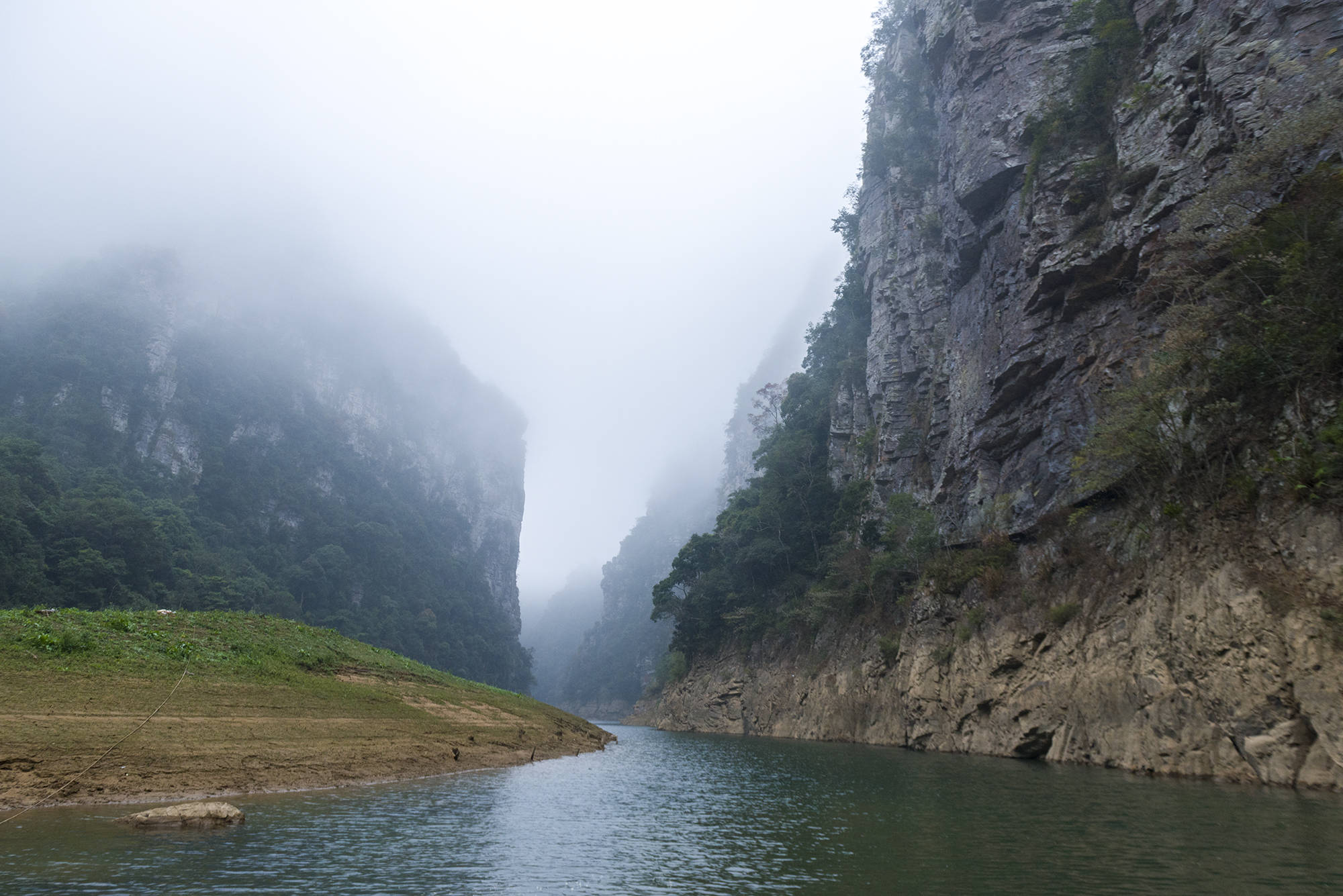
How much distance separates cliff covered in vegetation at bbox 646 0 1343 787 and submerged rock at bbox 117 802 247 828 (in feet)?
84.8

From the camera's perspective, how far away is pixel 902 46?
62875 mm

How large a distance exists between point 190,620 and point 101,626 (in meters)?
4.00

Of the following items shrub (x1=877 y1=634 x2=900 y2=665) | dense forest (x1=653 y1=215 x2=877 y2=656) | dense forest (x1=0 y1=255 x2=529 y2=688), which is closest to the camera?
shrub (x1=877 y1=634 x2=900 y2=665)

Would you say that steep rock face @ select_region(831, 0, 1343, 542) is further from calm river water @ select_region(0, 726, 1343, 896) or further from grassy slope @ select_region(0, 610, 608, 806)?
grassy slope @ select_region(0, 610, 608, 806)

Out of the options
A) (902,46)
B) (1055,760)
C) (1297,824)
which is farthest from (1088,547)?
(902,46)

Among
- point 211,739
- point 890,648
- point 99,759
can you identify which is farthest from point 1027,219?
point 99,759

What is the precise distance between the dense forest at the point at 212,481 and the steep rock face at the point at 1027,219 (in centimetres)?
7568

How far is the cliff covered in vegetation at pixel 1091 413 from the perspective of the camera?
20766 millimetres

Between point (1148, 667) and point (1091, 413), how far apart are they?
557 inches

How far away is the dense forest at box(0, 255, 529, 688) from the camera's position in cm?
7019

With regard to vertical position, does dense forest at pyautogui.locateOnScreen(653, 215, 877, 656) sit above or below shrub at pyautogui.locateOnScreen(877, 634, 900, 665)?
above

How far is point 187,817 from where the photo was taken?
44.8 ft

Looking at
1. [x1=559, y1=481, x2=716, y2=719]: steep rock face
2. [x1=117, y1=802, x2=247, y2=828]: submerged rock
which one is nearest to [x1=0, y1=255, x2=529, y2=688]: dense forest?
[x1=559, y1=481, x2=716, y2=719]: steep rock face

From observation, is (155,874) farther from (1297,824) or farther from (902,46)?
(902,46)
